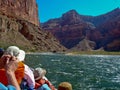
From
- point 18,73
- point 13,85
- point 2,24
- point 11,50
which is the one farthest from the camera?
point 2,24

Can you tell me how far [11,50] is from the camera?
246 inches

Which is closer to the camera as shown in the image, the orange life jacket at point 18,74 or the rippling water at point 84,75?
the orange life jacket at point 18,74

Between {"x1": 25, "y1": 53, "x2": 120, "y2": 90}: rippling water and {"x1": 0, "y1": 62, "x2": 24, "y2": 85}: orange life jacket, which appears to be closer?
{"x1": 0, "y1": 62, "x2": 24, "y2": 85}: orange life jacket

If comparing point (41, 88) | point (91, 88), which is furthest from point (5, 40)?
point (41, 88)

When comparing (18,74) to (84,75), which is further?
(84,75)

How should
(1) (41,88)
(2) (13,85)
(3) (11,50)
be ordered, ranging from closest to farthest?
(2) (13,85) → (3) (11,50) → (1) (41,88)

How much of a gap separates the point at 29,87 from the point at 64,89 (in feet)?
3.18

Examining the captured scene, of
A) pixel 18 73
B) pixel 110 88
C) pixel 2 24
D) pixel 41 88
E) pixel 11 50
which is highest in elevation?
pixel 2 24

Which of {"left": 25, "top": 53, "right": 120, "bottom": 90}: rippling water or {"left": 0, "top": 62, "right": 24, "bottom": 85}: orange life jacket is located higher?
{"left": 0, "top": 62, "right": 24, "bottom": 85}: orange life jacket

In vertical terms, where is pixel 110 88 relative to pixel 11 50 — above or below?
below

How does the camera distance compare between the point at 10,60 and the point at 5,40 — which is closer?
the point at 10,60

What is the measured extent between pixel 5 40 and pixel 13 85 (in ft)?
594

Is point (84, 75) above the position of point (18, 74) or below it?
below

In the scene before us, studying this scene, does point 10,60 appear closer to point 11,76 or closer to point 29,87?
point 11,76
